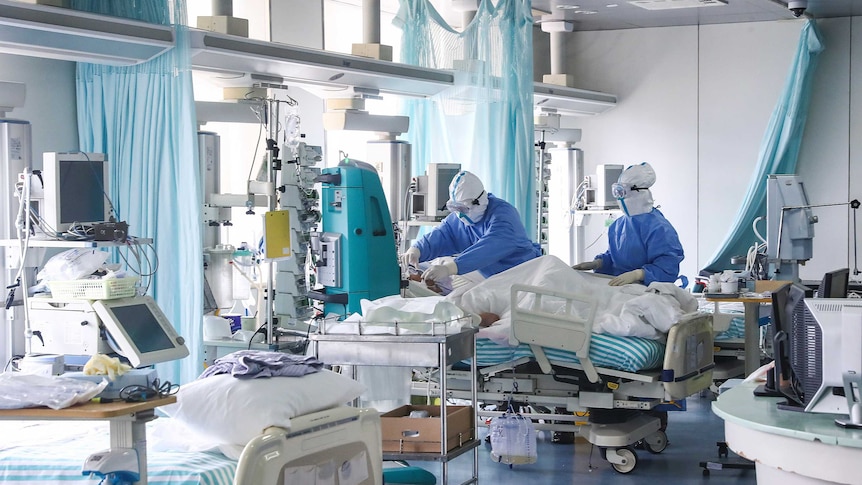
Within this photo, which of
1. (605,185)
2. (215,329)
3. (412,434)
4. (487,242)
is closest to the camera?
(412,434)

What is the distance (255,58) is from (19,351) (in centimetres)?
218

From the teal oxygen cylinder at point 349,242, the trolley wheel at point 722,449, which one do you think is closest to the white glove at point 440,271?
the teal oxygen cylinder at point 349,242

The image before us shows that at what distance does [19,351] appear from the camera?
558 cm

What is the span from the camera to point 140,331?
4.95 meters

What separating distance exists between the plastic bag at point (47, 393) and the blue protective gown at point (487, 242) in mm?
3417

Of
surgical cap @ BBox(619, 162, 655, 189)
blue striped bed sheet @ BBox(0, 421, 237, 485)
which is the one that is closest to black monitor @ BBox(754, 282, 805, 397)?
blue striped bed sheet @ BBox(0, 421, 237, 485)

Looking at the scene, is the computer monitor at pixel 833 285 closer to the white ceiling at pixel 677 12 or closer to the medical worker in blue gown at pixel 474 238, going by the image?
the medical worker in blue gown at pixel 474 238

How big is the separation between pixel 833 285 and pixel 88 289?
10.6 feet

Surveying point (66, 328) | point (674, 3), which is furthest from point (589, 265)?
point (674, 3)

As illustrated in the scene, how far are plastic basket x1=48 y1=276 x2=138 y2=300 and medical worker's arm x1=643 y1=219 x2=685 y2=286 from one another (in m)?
3.05

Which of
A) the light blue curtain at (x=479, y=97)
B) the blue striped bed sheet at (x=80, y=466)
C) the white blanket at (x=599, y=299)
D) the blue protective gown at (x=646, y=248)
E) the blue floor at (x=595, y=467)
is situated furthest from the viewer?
the light blue curtain at (x=479, y=97)

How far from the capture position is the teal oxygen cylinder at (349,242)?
605 cm

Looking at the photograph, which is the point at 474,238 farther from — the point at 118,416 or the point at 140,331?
the point at 118,416

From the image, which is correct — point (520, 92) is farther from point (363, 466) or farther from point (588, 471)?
point (363, 466)
